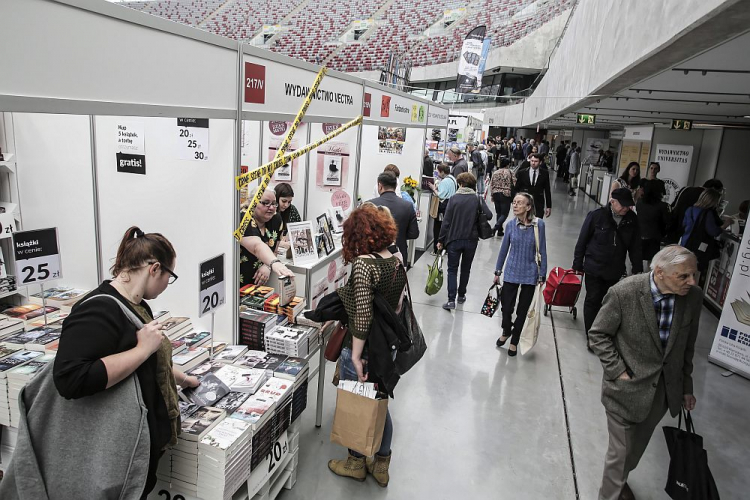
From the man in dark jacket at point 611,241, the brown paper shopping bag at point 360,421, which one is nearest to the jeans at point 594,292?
the man in dark jacket at point 611,241

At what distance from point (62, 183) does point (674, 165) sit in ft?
36.2

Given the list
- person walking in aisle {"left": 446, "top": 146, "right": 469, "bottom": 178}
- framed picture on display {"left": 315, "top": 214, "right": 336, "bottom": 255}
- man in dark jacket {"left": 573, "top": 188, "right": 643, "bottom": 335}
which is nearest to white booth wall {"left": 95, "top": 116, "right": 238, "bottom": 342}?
framed picture on display {"left": 315, "top": 214, "right": 336, "bottom": 255}

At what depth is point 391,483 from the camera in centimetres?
304

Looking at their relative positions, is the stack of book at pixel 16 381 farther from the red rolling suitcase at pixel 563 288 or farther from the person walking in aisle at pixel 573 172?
the person walking in aisle at pixel 573 172

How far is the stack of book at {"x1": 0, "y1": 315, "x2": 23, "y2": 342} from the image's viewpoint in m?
2.68

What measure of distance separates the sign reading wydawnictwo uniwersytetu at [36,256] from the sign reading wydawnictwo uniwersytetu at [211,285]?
834 mm

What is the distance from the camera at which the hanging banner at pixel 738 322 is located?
4.50 meters

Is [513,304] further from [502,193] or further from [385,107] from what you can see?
[502,193]

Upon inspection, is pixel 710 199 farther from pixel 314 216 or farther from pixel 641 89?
pixel 314 216

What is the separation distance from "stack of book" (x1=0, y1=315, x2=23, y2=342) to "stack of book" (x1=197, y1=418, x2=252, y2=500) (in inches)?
54.8

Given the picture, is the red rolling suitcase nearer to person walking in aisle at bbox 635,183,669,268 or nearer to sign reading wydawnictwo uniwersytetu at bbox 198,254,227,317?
person walking in aisle at bbox 635,183,669,268

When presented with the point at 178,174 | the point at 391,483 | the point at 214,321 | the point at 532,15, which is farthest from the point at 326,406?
the point at 532,15

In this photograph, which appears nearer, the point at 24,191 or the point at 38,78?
the point at 38,78

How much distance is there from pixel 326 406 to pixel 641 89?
4.10 meters
